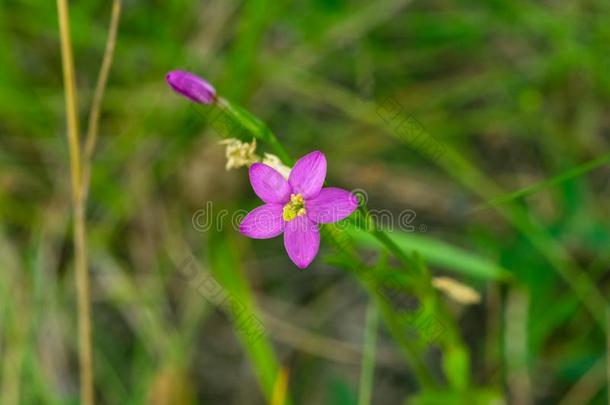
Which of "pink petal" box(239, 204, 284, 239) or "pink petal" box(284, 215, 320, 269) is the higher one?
"pink petal" box(239, 204, 284, 239)

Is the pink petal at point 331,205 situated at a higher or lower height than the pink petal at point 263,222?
lower

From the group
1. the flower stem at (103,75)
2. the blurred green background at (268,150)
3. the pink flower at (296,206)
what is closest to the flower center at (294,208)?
the pink flower at (296,206)

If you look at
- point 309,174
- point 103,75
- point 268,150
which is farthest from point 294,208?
point 268,150

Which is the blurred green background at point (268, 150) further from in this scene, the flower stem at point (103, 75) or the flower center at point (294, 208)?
the flower center at point (294, 208)

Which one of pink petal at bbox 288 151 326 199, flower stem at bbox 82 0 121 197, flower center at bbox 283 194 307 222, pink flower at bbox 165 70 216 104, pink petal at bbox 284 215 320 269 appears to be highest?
flower stem at bbox 82 0 121 197

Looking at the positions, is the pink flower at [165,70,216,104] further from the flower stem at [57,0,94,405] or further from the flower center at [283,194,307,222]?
the flower stem at [57,0,94,405]

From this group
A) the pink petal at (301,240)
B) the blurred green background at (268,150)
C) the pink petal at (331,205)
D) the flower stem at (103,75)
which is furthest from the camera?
the blurred green background at (268,150)

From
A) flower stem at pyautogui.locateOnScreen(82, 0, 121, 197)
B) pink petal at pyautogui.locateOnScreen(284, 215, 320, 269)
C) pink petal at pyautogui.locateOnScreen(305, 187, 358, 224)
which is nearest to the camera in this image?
pink petal at pyautogui.locateOnScreen(305, 187, 358, 224)

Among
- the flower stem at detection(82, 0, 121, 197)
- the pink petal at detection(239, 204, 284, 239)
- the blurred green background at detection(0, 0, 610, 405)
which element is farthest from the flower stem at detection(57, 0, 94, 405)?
the pink petal at detection(239, 204, 284, 239)
